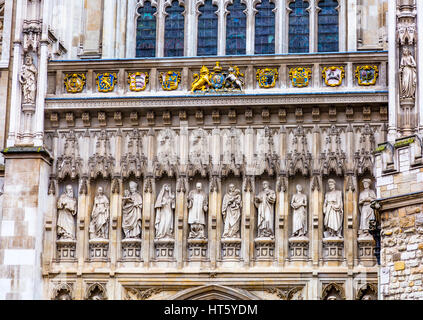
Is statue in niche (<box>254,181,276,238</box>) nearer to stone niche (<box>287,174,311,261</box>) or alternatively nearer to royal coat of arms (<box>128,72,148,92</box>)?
stone niche (<box>287,174,311,261</box>)

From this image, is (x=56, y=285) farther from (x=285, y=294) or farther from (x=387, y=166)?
(x=387, y=166)

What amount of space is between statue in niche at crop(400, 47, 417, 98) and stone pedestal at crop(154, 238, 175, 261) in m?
5.39

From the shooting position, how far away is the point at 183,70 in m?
28.9

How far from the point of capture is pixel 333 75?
28453 mm

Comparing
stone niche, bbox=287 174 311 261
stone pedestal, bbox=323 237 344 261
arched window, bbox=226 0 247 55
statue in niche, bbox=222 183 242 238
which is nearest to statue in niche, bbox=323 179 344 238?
stone pedestal, bbox=323 237 344 261

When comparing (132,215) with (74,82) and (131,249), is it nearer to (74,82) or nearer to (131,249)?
(131,249)

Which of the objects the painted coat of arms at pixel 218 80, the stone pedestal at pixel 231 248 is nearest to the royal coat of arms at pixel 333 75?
the painted coat of arms at pixel 218 80

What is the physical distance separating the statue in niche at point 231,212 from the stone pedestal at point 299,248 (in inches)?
43.6

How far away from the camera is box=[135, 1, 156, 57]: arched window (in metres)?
31.2

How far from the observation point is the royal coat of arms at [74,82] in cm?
2916

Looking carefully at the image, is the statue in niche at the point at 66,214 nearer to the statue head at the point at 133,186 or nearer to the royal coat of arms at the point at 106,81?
the statue head at the point at 133,186
